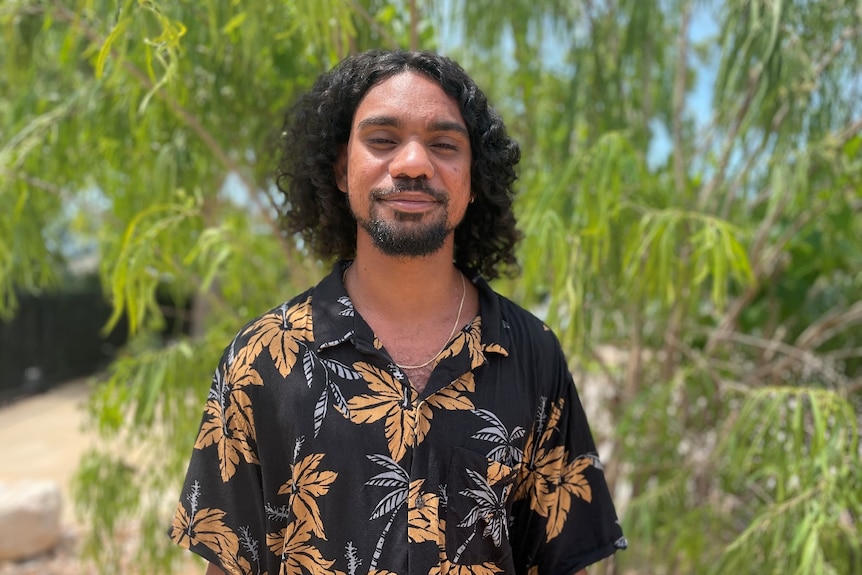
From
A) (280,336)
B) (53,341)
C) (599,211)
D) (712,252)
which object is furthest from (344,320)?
(53,341)

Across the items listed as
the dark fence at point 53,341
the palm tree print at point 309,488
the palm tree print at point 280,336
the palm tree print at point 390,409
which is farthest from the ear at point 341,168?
the dark fence at point 53,341

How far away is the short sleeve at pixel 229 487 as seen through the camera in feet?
3.67

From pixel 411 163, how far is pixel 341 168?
24cm

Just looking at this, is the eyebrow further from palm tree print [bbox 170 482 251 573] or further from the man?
palm tree print [bbox 170 482 251 573]

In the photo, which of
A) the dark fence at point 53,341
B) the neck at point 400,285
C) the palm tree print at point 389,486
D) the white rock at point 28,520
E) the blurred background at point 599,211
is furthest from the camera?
the dark fence at point 53,341

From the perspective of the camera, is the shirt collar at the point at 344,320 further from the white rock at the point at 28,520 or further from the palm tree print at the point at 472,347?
the white rock at the point at 28,520

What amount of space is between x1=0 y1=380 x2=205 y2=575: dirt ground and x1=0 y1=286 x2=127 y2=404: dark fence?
21 centimetres

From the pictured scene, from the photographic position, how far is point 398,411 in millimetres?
1107

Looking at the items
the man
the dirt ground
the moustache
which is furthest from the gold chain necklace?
the dirt ground

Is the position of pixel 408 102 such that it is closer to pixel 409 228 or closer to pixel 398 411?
pixel 409 228

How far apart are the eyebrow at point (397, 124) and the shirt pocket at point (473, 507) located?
0.47 metres

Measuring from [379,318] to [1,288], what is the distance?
55.4 inches

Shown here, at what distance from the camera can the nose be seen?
1099 millimetres

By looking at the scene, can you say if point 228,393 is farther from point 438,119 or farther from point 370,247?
point 438,119
